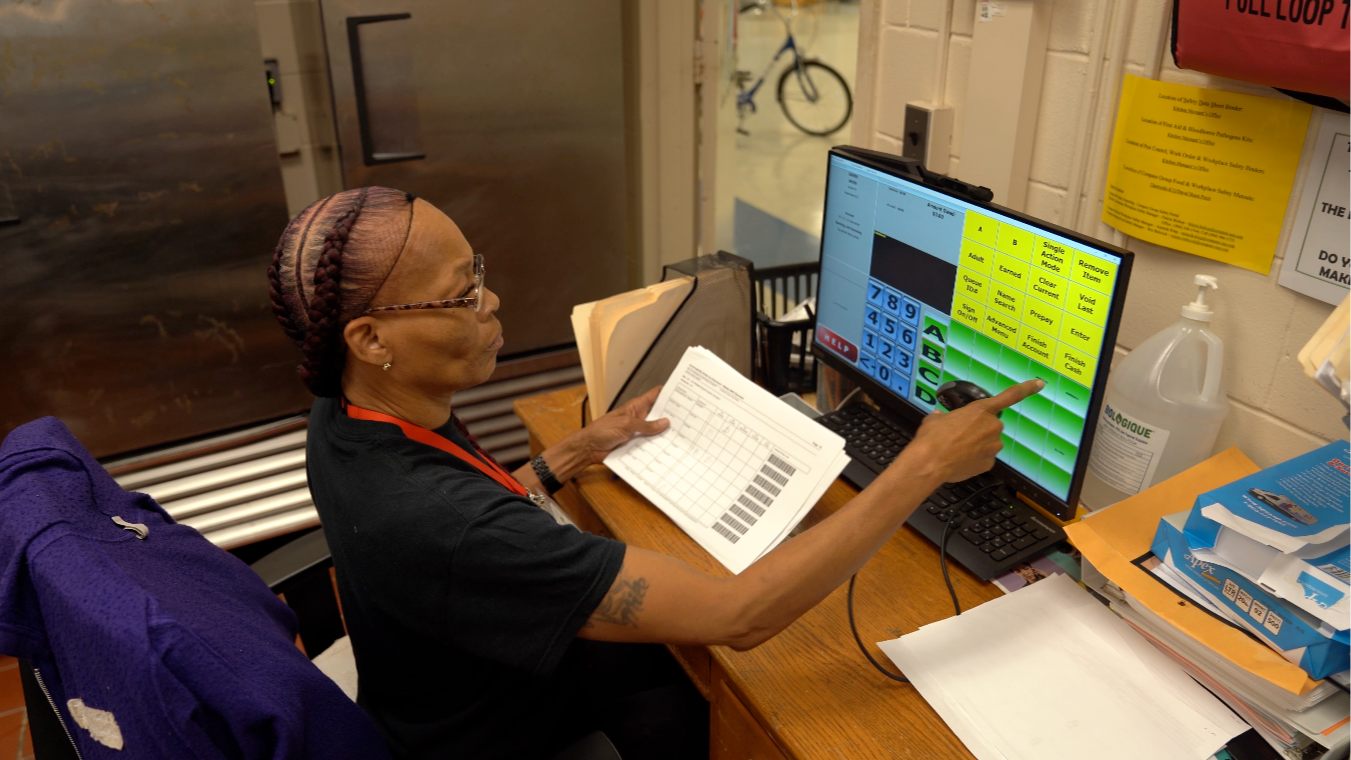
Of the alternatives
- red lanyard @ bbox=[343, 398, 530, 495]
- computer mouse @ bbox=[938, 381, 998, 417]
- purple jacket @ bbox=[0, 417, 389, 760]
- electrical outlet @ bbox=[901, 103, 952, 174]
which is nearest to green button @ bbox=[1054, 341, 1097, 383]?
computer mouse @ bbox=[938, 381, 998, 417]

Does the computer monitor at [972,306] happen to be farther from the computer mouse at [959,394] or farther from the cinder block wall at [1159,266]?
the cinder block wall at [1159,266]

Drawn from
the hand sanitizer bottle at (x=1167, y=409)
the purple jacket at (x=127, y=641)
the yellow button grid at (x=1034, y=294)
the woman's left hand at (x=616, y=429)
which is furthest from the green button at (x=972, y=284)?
the purple jacket at (x=127, y=641)

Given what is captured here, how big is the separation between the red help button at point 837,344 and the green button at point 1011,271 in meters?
0.35

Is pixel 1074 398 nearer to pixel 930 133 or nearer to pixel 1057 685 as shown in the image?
pixel 1057 685

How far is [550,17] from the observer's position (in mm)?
2455

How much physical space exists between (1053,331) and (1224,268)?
0.29 m

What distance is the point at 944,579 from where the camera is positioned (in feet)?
3.81

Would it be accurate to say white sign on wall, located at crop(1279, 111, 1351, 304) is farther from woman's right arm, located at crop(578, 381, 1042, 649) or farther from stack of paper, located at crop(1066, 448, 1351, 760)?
woman's right arm, located at crop(578, 381, 1042, 649)

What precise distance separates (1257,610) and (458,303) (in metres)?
0.92

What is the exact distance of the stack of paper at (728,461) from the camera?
1214 mm

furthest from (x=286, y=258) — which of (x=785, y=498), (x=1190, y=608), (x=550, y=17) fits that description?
(x=550, y=17)

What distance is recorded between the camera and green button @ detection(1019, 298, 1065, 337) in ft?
3.57

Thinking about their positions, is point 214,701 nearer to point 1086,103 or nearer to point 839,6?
point 1086,103

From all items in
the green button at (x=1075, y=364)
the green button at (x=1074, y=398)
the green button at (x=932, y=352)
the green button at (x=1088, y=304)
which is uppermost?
the green button at (x=1088, y=304)
